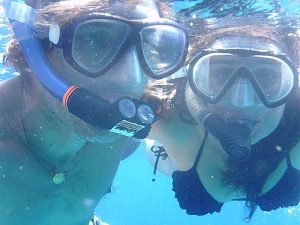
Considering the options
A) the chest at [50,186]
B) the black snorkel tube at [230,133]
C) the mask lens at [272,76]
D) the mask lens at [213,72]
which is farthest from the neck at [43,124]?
the mask lens at [272,76]

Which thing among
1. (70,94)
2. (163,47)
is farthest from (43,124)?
(163,47)

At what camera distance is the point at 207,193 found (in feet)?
19.0

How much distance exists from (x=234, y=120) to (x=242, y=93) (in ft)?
1.35

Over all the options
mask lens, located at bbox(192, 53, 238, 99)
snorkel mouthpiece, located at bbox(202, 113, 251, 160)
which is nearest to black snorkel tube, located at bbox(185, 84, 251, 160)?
snorkel mouthpiece, located at bbox(202, 113, 251, 160)

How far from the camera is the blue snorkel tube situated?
356cm

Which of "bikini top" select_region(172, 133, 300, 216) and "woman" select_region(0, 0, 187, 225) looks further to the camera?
"bikini top" select_region(172, 133, 300, 216)

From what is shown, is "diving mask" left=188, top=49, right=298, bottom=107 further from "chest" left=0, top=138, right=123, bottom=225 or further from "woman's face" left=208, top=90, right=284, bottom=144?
"chest" left=0, top=138, right=123, bottom=225

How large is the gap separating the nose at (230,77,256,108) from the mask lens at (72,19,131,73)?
177 cm

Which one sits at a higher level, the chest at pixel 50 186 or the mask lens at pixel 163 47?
the mask lens at pixel 163 47

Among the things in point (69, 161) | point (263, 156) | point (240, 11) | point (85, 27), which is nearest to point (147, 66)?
point (85, 27)

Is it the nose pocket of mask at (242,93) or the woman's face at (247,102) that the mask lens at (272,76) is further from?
the nose pocket of mask at (242,93)

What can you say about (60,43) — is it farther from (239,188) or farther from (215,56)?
(239,188)

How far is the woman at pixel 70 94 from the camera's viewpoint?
12.3ft

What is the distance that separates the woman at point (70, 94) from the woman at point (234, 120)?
0.77m
